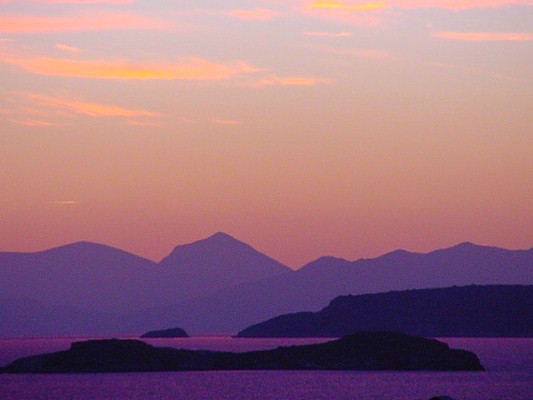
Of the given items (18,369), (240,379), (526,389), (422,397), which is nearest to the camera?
(422,397)

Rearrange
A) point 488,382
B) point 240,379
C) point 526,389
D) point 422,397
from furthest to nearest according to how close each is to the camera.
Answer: point 240,379 → point 488,382 → point 526,389 → point 422,397

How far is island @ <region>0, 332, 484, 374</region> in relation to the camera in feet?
522

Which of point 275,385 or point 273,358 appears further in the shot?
point 273,358

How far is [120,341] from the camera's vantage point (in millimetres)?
157875

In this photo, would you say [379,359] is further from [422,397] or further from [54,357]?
[422,397]

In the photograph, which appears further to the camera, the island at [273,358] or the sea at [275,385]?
the island at [273,358]

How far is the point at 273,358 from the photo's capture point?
537 feet

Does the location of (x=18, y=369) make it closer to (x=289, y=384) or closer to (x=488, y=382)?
(x=289, y=384)

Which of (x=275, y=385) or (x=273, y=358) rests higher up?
(x=275, y=385)

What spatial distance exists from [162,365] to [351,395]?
4814 cm

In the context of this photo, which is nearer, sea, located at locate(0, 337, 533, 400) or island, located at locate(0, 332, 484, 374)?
sea, located at locate(0, 337, 533, 400)

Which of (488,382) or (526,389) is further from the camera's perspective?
(488,382)

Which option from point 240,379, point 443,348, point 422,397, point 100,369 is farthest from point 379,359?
point 422,397

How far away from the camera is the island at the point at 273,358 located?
522 ft
